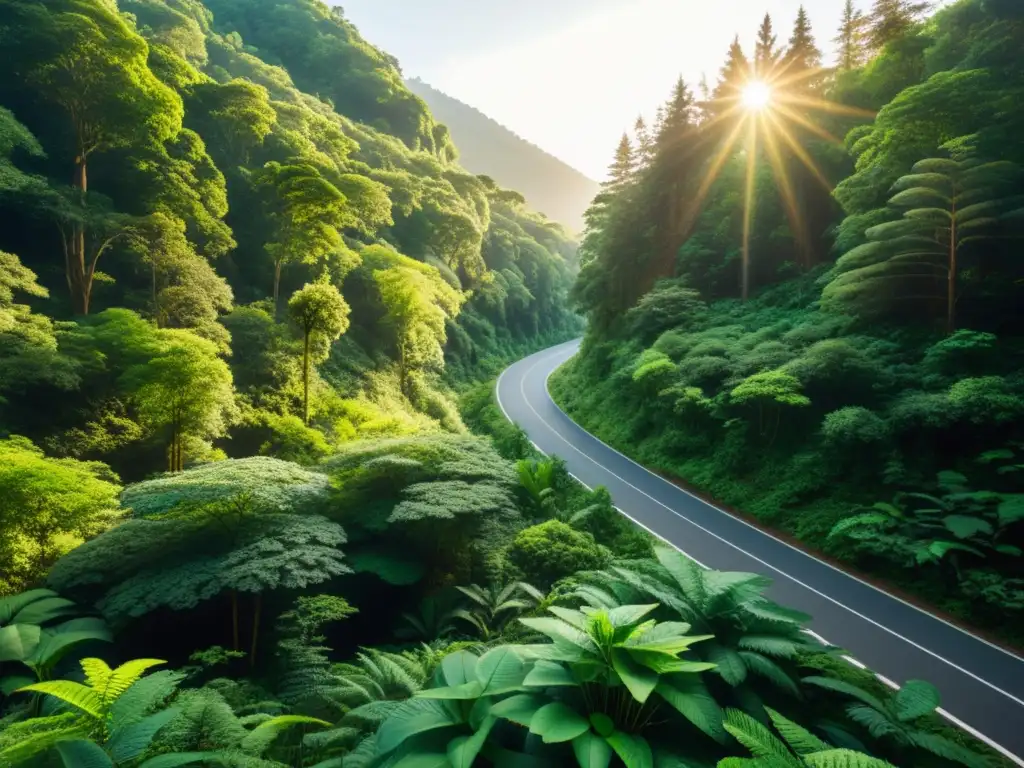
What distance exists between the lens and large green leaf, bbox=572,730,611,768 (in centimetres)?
379

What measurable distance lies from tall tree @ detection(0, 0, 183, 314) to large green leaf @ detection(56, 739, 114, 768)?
47.8 feet

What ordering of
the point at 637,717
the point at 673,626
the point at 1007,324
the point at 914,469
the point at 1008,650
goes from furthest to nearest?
1. the point at 1007,324
2. the point at 914,469
3. the point at 1008,650
4. the point at 673,626
5. the point at 637,717

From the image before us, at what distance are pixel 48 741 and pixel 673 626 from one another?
5195 mm

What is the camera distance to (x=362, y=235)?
31297mm

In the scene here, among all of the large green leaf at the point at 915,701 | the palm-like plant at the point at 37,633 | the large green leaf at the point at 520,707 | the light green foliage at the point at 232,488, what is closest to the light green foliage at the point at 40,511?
the light green foliage at the point at 232,488

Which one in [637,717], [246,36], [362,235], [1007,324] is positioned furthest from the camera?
[246,36]

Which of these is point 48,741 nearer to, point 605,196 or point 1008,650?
point 1008,650

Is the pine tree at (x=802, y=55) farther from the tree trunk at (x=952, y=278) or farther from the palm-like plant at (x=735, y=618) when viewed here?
the palm-like plant at (x=735, y=618)

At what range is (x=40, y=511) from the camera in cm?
801

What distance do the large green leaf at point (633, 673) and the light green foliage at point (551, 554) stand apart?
20.7 feet

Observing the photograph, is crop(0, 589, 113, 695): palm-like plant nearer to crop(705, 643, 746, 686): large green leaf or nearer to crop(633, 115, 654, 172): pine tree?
crop(705, 643, 746, 686): large green leaf

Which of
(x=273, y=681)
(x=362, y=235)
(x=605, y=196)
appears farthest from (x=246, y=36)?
(x=273, y=681)

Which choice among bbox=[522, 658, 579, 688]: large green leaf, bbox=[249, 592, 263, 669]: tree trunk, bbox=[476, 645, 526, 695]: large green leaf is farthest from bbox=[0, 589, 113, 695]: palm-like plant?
bbox=[522, 658, 579, 688]: large green leaf

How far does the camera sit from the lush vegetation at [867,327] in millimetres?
12438
